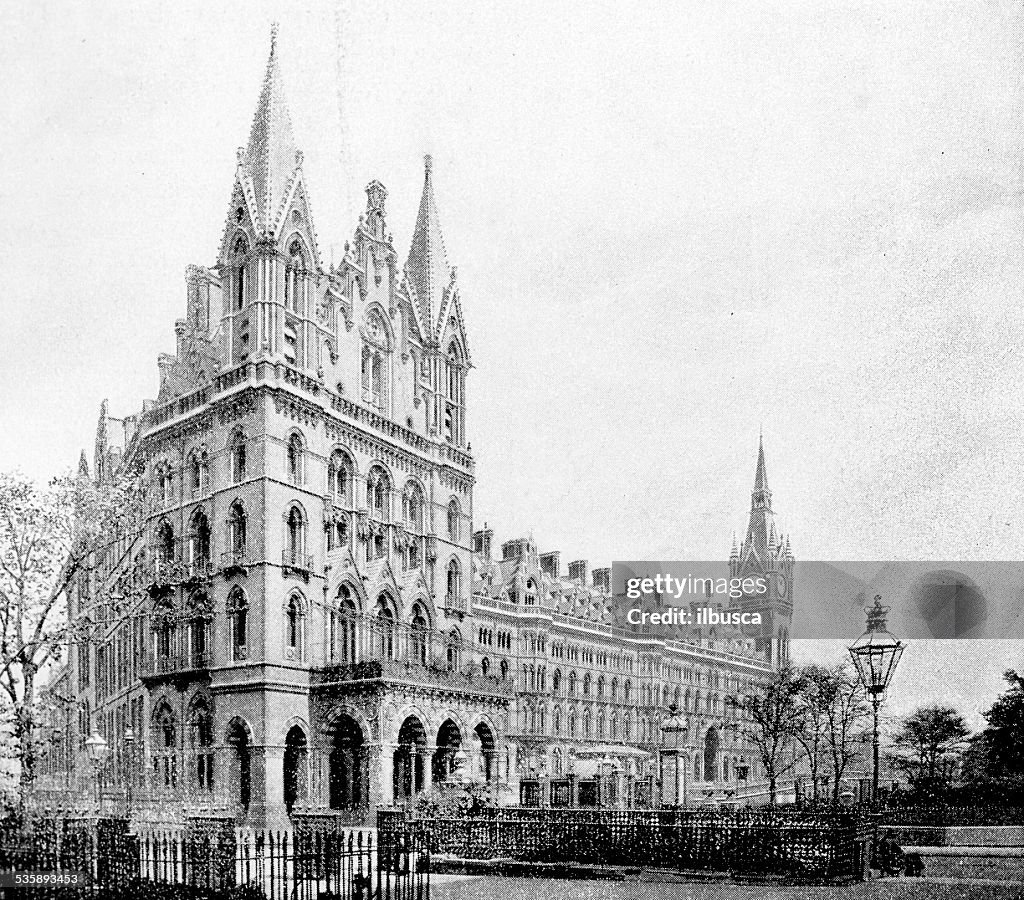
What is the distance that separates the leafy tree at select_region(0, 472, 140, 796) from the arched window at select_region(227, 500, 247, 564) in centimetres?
650

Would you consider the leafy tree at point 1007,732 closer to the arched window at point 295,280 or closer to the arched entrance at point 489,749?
the arched entrance at point 489,749

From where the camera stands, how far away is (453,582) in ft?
156

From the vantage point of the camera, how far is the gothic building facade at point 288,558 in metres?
37.5

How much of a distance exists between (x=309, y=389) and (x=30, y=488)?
11.9 meters

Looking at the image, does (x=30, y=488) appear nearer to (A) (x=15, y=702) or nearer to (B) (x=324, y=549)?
(A) (x=15, y=702)

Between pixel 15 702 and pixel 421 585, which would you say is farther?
pixel 421 585

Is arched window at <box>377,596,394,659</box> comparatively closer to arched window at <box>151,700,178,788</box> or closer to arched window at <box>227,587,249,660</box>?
arched window at <box>227,587,249,660</box>

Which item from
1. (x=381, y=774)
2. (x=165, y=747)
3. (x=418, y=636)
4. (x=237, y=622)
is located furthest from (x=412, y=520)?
(x=165, y=747)

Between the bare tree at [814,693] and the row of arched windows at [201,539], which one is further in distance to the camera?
the bare tree at [814,693]

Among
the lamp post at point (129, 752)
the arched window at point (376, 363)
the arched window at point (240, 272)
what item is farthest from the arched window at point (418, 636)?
the arched window at point (240, 272)

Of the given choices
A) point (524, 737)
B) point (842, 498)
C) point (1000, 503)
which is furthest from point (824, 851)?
point (524, 737)

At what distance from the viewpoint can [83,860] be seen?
16875mm

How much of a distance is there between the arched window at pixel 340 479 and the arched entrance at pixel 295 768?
26.6 ft

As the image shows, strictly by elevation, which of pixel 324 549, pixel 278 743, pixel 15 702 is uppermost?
pixel 324 549
